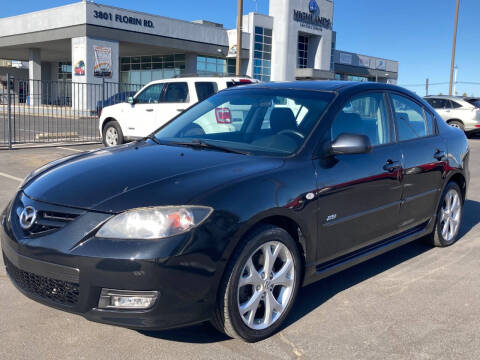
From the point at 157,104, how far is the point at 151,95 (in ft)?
1.18

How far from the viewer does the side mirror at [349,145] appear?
3578 mm

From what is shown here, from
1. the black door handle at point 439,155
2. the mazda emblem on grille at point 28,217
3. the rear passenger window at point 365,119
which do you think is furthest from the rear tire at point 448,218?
the mazda emblem on grille at point 28,217

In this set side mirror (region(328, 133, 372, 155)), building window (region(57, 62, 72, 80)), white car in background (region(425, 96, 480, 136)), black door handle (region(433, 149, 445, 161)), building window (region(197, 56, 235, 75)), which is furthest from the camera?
building window (region(57, 62, 72, 80))

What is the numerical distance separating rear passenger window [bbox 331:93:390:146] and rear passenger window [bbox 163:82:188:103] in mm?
8126

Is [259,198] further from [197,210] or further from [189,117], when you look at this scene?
[189,117]

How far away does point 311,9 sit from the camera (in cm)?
4131

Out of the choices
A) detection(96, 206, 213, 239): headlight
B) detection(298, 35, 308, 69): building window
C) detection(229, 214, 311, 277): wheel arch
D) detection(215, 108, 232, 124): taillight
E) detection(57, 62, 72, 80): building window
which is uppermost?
detection(298, 35, 308, 69): building window

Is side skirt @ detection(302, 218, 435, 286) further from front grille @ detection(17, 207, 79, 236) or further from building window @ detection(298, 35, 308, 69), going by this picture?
building window @ detection(298, 35, 308, 69)

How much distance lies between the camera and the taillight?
4.41 meters

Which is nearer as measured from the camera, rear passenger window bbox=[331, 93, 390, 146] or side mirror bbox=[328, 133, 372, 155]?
side mirror bbox=[328, 133, 372, 155]

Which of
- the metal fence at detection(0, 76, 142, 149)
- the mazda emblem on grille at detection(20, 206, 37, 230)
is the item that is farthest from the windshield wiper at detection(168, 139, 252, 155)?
the metal fence at detection(0, 76, 142, 149)

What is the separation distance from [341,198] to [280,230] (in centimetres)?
67

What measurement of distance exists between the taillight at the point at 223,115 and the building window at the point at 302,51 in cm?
4034

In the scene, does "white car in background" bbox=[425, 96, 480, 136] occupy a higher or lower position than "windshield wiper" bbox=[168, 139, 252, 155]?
higher
